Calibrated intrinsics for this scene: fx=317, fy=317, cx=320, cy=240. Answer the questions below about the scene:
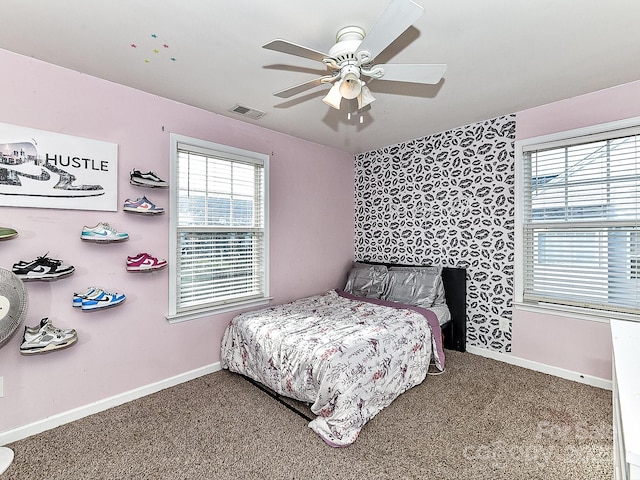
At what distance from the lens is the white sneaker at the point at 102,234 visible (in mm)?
2174

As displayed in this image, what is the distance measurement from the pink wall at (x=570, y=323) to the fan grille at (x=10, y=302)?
377 cm

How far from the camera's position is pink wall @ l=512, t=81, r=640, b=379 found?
252 centimetres

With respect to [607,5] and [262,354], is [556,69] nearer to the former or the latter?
[607,5]

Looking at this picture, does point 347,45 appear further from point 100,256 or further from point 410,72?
point 100,256

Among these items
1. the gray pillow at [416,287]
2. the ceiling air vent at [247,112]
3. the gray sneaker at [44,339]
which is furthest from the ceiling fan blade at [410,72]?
the gray sneaker at [44,339]

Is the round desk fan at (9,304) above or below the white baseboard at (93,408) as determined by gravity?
above

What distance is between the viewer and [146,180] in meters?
2.43

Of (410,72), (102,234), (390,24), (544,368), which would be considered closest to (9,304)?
(102,234)

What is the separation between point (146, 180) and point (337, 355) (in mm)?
1920

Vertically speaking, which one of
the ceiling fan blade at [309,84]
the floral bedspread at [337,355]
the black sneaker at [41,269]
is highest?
the ceiling fan blade at [309,84]

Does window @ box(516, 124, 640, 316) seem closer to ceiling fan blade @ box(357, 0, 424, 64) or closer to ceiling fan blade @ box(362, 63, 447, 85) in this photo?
ceiling fan blade @ box(362, 63, 447, 85)

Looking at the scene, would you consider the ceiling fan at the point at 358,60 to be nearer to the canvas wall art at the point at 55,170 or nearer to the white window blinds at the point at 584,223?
the canvas wall art at the point at 55,170

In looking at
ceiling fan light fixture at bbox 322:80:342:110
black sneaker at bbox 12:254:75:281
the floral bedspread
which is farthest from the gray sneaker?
ceiling fan light fixture at bbox 322:80:342:110

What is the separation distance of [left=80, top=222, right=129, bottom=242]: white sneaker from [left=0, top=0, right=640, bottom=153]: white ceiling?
104 cm
